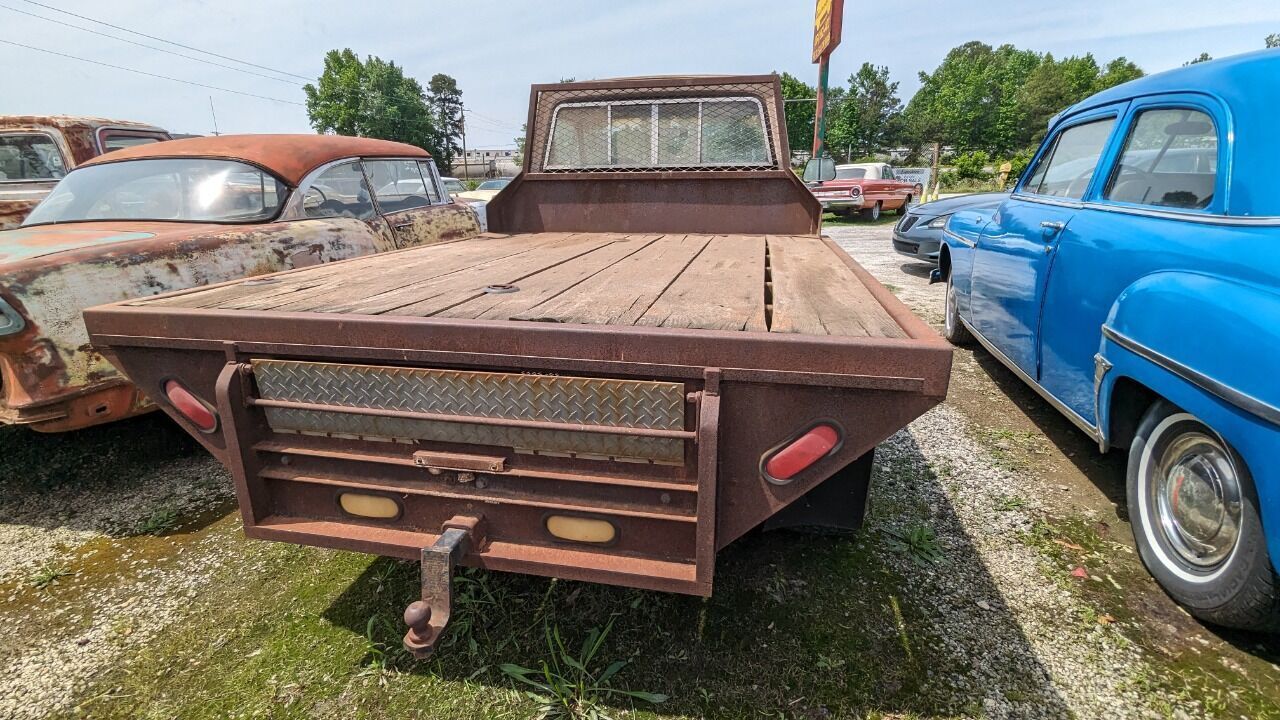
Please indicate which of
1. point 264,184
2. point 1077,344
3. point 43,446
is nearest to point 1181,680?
point 1077,344

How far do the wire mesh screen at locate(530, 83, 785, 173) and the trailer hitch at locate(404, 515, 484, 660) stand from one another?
3048 mm

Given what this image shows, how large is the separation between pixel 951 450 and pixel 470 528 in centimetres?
282

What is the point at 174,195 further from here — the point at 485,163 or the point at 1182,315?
the point at 485,163

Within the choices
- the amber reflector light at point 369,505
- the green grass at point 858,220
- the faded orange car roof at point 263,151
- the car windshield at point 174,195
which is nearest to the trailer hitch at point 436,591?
the amber reflector light at point 369,505

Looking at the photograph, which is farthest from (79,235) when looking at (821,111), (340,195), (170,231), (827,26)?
(827,26)

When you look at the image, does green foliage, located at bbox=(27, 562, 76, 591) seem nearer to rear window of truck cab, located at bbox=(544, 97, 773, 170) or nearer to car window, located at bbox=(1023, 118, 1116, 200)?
rear window of truck cab, located at bbox=(544, 97, 773, 170)

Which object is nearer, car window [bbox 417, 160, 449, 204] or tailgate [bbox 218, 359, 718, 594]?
tailgate [bbox 218, 359, 718, 594]

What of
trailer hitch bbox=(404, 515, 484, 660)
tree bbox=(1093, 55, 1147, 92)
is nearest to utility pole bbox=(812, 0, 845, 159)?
trailer hitch bbox=(404, 515, 484, 660)

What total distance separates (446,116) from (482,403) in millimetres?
67464

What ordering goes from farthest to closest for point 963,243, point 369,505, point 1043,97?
point 1043,97 < point 963,243 < point 369,505

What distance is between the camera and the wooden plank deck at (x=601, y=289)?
5.32 feet

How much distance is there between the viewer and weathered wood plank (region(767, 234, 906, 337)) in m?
1.51

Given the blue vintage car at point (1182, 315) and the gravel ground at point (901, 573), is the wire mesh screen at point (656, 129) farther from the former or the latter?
the gravel ground at point (901, 573)

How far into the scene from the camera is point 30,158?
6719 millimetres
